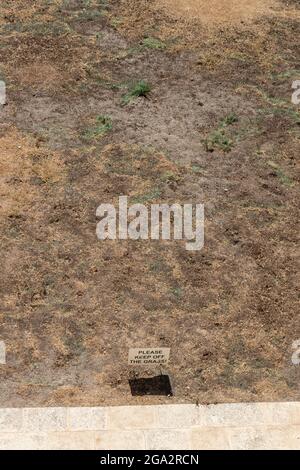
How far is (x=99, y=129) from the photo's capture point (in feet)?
52.0

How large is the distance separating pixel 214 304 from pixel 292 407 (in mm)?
2445

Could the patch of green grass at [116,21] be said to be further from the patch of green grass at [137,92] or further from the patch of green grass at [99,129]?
the patch of green grass at [99,129]

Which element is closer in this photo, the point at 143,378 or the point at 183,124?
the point at 143,378

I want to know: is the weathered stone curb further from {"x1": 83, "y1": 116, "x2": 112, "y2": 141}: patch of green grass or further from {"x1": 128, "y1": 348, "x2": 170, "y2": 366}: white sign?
{"x1": 83, "y1": 116, "x2": 112, "y2": 141}: patch of green grass

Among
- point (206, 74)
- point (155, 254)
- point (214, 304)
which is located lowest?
point (214, 304)

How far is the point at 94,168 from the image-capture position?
14.8 meters

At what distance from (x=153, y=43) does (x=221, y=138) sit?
15.5 ft

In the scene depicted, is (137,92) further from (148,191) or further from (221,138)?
(148,191)

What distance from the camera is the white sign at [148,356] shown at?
34.3ft

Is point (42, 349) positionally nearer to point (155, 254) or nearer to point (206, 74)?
point (155, 254)

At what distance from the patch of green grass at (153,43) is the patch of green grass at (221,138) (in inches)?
149

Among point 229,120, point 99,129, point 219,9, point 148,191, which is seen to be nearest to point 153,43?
point 219,9

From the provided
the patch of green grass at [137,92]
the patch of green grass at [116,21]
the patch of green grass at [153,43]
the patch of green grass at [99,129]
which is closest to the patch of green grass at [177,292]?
the patch of green grass at [99,129]

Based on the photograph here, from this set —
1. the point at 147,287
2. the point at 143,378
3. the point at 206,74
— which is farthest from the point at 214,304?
the point at 206,74
